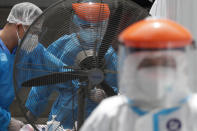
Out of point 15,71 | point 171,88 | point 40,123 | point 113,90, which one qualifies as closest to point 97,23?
point 113,90

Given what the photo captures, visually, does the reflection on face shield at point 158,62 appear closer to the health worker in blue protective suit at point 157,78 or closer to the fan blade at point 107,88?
the health worker in blue protective suit at point 157,78

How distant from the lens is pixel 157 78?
1.52 meters

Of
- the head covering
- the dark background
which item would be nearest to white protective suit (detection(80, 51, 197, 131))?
the head covering

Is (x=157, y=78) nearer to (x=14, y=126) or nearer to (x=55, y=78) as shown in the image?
(x=55, y=78)

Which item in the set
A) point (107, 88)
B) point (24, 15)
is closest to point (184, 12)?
point (107, 88)

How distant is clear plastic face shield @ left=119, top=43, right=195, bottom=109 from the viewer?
1.53 metres

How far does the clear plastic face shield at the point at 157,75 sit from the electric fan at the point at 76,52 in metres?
0.73

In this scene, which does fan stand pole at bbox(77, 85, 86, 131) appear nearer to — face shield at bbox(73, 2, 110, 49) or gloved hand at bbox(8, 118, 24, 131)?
face shield at bbox(73, 2, 110, 49)

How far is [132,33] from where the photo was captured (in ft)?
5.06

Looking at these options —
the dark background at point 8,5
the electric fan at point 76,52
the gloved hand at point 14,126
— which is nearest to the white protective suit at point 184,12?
the electric fan at point 76,52

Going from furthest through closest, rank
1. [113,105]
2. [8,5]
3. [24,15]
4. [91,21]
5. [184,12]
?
[8,5], [24,15], [184,12], [91,21], [113,105]

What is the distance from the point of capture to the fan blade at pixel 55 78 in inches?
91.0

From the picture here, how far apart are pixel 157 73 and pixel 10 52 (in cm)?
169

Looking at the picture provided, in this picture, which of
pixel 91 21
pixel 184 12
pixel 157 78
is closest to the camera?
pixel 157 78
